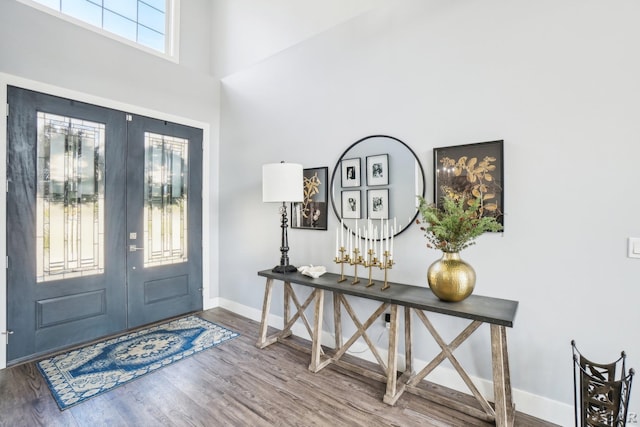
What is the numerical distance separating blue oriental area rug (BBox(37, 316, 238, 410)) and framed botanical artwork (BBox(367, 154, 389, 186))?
212 centimetres

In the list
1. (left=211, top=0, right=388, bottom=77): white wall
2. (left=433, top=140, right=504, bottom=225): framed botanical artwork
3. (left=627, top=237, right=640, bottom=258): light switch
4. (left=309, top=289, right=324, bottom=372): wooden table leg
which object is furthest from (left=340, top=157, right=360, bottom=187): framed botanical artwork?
(left=627, top=237, right=640, bottom=258): light switch

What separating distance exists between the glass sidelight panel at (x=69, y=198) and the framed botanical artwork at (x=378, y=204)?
2.69 metres

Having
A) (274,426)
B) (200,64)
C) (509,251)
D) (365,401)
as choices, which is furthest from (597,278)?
(200,64)

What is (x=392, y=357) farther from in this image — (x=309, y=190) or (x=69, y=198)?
(x=69, y=198)

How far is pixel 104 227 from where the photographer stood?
3.12 metres

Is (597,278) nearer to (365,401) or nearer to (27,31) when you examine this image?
(365,401)

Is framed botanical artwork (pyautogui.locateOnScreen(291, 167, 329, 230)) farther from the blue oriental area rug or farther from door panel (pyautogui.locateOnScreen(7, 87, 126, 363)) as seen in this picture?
Answer: door panel (pyautogui.locateOnScreen(7, 87, 126, 363))

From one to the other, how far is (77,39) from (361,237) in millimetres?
3326

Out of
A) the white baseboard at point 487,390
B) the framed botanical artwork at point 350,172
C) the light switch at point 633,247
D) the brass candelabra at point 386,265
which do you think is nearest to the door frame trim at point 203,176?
the white baseboard at point 487,390

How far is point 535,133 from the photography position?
1932 mm

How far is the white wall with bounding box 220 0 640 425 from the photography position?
171cm

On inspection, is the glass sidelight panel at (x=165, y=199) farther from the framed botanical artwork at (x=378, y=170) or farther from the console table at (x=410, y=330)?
the framed botanical artwork at (x=378, y=170)

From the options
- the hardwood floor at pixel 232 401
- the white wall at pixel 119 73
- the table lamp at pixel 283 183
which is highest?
the white wall at pixel 119 73

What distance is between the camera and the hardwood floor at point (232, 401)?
190 centimetres
